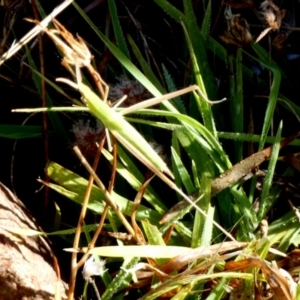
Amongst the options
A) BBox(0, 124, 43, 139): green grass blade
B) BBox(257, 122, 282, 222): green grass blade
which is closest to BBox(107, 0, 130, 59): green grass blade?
BBox(0, 124, 43, 139): green grass blade

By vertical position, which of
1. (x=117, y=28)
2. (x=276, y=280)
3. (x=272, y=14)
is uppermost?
(x=117, y=28)

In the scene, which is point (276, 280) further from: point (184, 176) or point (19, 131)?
point (19, 131)

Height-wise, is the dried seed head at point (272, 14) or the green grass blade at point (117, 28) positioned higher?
the green grass blade at point (117, 28)

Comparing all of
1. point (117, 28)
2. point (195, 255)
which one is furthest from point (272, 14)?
point (195, 255)

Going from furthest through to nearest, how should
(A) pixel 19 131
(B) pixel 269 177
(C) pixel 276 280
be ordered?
(A) pixel 19 131, (B) pixel 269 177, (C) pixel 276 280

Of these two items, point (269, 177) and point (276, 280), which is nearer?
point (276, 280)

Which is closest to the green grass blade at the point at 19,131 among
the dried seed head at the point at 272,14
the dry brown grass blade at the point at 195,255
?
the dry brown grass blade at the point at 195,255

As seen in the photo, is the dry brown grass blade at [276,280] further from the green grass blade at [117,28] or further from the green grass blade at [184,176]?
the green grass blade at [117,28]

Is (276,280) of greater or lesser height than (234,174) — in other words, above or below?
below

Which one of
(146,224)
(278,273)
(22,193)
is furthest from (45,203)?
(278,273)
